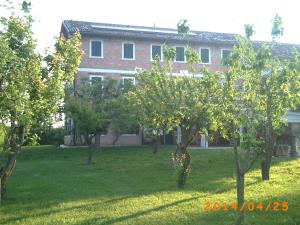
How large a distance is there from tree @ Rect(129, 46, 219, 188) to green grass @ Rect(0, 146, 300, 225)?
5.18 ft

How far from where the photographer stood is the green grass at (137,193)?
28.4 feet

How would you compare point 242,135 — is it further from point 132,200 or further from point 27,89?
point 27,89

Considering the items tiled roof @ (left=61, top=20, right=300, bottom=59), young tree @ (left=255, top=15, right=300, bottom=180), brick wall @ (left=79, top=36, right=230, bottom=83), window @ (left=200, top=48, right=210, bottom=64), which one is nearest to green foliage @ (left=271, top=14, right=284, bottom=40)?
young tree @ (left=255, top=15, right=300, bottom=180)

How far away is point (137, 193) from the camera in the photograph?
1149cm

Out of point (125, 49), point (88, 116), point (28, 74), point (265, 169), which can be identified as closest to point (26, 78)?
point (28, 74)

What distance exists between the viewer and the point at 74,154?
24094mm

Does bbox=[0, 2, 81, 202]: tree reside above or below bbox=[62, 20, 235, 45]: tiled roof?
below

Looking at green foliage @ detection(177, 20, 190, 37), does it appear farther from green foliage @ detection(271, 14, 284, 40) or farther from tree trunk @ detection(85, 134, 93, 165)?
tree trunk @ detection(85, 134, 93, 165)

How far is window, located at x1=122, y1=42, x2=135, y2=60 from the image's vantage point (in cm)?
3092

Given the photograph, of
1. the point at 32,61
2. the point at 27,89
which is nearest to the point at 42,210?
the point at 27,89

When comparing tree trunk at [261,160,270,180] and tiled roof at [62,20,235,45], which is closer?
tree trunk at [261,160,270,180]

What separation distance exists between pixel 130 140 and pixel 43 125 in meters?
19.8

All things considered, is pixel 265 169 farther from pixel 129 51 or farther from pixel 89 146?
pixel 129 51

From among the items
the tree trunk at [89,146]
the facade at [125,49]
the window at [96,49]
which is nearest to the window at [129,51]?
the facade at [125,49]
